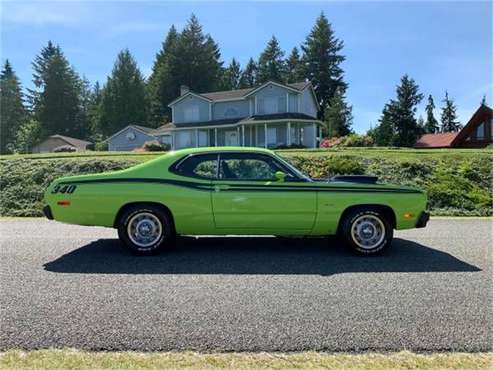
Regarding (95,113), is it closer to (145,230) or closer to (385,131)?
(385,131)

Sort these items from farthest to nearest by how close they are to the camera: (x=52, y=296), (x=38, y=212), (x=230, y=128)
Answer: (x=230, y=128) < (x=38, y=212) < (x=52, y=296)

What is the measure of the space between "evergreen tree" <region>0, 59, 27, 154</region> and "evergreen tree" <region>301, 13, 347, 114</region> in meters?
49.0

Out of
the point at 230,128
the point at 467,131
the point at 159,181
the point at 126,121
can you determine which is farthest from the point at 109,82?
the point at 159,181

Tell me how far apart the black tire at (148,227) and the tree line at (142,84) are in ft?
200

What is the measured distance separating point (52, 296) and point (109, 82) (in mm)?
64377

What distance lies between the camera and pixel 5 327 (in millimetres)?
3840

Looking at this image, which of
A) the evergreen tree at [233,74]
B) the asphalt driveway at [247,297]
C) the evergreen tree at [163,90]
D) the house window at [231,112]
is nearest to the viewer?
the asphalt driveway at [247,297]

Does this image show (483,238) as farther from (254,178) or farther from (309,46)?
(309,46)

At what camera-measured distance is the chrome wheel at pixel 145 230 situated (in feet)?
21.0

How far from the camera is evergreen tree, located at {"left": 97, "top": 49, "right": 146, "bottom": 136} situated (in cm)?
6444

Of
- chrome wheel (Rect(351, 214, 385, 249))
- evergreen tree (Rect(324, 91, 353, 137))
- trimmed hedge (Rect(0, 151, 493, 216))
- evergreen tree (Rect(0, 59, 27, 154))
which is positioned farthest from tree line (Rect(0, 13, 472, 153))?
chrome wheel (Rect(351, 214, 385, 249))

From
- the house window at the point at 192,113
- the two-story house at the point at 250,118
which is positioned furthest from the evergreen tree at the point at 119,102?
the house window at the point at 192,113

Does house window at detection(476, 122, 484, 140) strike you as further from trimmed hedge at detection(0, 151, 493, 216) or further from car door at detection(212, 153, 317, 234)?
car door at detection(212, 153, 317, 234)

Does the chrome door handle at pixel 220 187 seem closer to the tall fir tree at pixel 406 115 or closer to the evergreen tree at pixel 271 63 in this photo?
the tall fir tree at pixel 406 115
